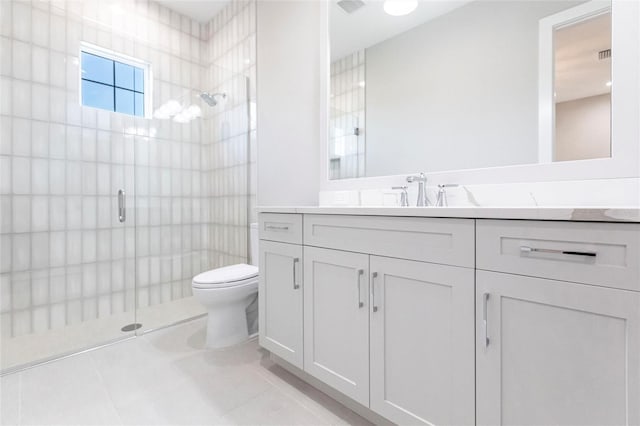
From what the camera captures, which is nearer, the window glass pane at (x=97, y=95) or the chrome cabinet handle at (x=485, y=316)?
the chrome cabinet handle at (x=485, y=316)

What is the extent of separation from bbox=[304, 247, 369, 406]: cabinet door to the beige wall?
85 centimetres

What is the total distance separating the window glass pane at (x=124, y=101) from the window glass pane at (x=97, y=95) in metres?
0.05

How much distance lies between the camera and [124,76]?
249cm

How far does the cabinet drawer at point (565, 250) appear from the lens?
65cm

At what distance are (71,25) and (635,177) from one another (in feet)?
10.8

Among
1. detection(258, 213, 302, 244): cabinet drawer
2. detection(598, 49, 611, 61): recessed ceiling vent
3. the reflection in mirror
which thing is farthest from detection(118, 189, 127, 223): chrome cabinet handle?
detection(598, 49, 611, 61): recessed ceiling vent

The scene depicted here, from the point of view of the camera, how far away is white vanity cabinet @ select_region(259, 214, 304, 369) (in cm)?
138

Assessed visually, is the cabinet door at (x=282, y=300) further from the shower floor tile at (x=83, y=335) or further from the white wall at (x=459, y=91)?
the shower floor tile at (x=83, y=335)

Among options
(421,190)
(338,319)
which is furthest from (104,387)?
(421,190)

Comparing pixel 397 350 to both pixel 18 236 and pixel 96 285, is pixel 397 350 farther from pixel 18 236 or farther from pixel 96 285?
pixel 18 236

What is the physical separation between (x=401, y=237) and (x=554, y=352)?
49cm

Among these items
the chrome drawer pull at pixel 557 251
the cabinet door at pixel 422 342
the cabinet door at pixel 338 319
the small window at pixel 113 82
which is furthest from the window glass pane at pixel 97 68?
the chrome drawer pull at pixel 557 251

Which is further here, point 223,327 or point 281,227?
point 223,327

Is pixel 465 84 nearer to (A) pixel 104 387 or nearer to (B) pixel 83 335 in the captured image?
(A) pixel 104 387
